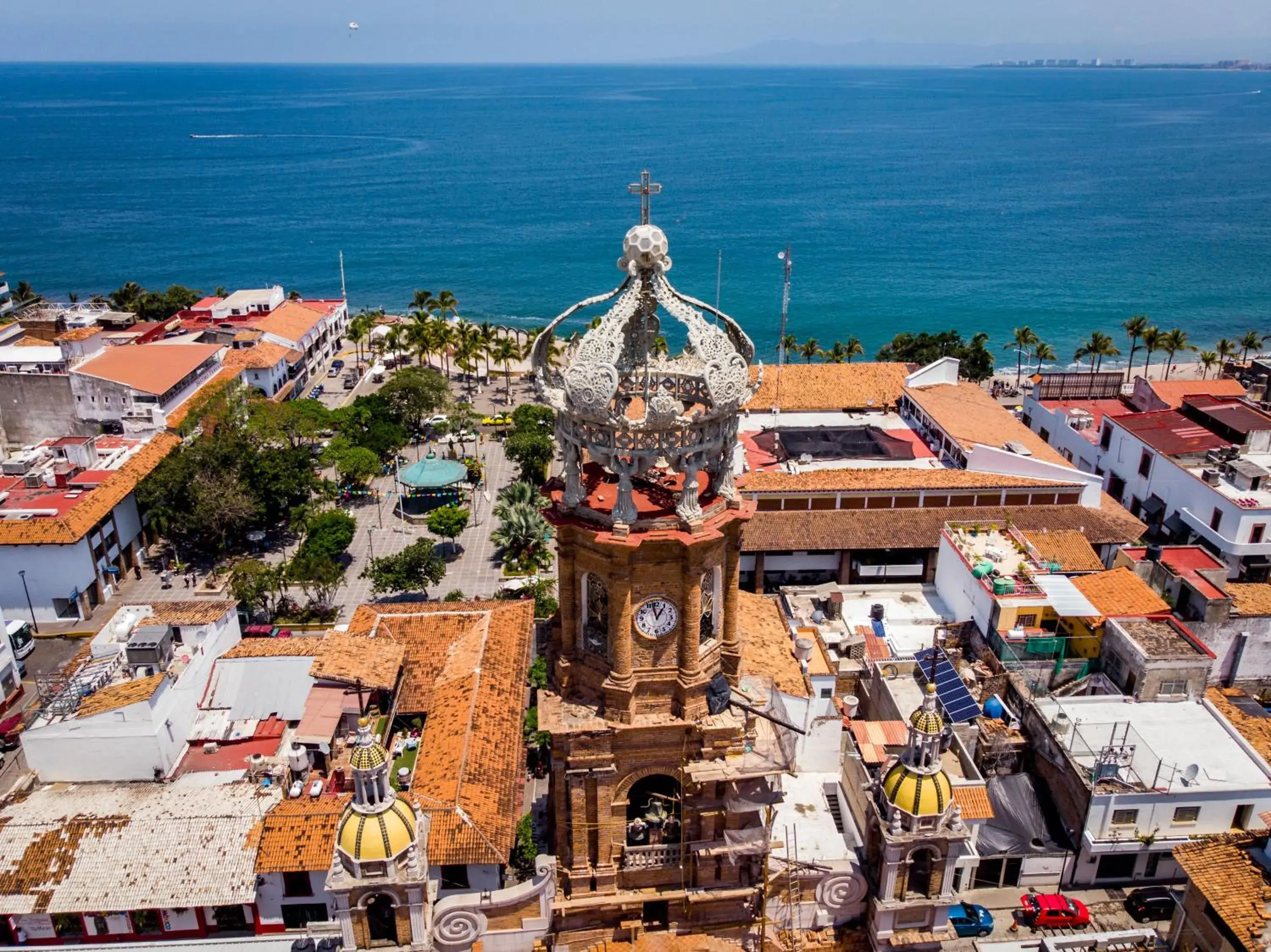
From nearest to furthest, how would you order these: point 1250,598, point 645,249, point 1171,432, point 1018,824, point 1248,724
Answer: point 645,249
point 1018,824
point 1248,724
point 1250,598
point 1171,432

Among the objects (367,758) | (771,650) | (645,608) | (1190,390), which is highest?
(645,608)

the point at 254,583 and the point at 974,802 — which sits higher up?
the point at 974,802

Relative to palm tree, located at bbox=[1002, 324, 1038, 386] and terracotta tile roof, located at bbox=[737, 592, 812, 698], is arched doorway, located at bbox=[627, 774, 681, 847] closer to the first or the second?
terracotta tile roof, located at bbox=[737, 592, 812, 698]

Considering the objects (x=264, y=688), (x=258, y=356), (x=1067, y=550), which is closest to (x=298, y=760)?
(x=264, y=688)

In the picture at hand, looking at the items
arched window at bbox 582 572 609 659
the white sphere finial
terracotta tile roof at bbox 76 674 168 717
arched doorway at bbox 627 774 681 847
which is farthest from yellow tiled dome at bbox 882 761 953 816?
terracotta tile roof at bbox 76 674 168 717

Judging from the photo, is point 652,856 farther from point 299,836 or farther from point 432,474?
point 432,474

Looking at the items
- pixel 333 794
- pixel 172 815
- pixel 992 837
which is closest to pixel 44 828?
pixel 172 815

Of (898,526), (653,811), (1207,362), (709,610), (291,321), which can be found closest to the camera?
(709,610)
